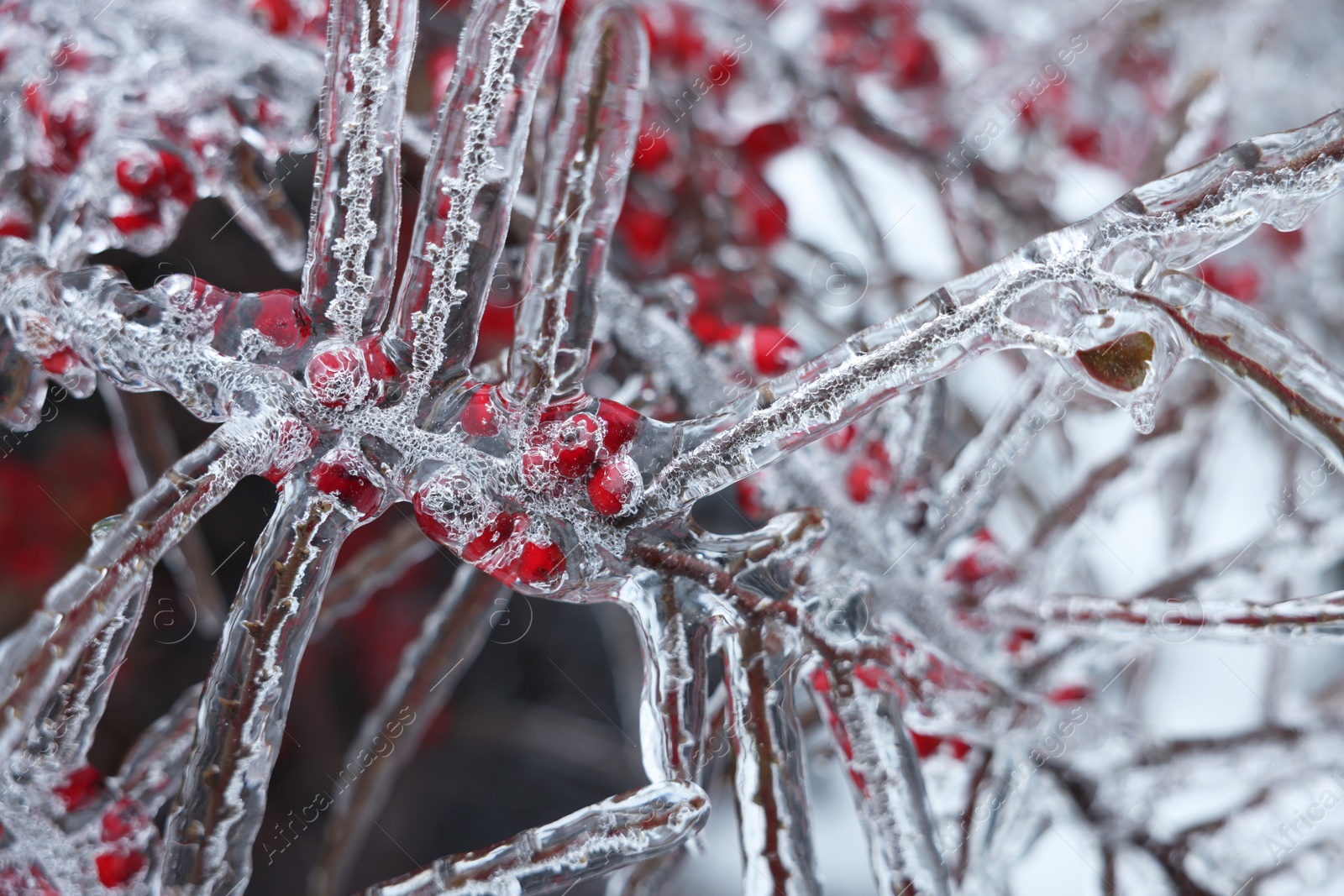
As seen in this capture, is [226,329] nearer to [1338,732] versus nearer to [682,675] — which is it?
[682,675]

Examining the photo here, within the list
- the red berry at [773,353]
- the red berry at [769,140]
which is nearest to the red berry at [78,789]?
the red berry at [773,353]

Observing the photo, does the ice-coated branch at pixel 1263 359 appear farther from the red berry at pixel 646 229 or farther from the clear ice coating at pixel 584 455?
the red berry at pixel 646 229

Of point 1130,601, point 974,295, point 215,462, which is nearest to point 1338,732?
point 1130,601

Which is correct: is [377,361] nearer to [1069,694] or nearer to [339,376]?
[339,376]

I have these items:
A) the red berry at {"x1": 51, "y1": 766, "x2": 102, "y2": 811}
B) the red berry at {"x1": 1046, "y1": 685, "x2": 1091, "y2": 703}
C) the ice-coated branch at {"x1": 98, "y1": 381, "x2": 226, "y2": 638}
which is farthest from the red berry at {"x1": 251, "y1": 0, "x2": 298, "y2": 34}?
the red berry at {"x1": 1046, "y1": 685, "x2": 1091, "y2": 703}

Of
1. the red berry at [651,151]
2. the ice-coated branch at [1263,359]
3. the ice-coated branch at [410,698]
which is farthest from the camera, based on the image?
the red berry at [651,151]
